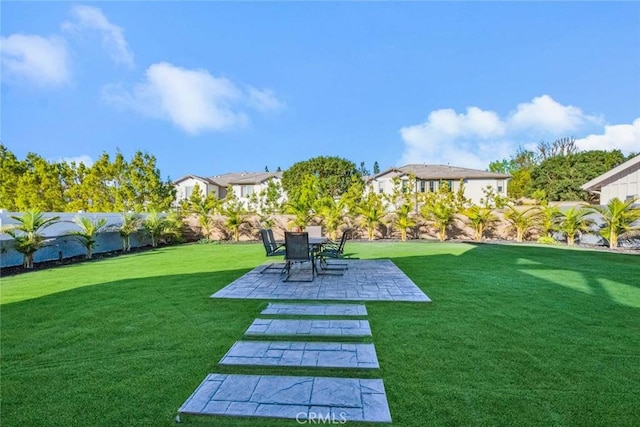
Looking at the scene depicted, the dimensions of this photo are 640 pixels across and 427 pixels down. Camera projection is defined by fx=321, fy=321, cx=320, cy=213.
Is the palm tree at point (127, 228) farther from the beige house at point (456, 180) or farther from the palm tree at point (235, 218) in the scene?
the beige house at point (456, 180)

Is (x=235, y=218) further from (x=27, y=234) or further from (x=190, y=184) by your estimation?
(x=190, y=184)

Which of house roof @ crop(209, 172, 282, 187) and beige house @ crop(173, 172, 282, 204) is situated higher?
house roof @ crop(209, 172, 282, 187)

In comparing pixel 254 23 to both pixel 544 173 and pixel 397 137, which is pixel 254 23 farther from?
pixel 544 173

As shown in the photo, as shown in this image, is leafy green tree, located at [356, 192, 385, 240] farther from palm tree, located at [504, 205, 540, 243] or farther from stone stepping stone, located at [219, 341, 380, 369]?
stone stepping stone, located at [219, 341, 380, 369]

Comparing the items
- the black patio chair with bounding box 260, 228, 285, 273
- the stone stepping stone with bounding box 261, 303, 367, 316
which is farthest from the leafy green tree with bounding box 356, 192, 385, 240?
the stone stepping stone with bounding box 261, 303, 367, 316

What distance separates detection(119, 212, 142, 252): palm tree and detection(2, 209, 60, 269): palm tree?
373 cm

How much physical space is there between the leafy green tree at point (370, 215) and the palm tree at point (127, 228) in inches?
405

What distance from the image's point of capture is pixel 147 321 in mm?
4355

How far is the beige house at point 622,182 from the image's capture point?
1606cm

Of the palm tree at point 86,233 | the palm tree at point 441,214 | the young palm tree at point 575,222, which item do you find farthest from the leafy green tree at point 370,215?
the palm tree at point 86,233

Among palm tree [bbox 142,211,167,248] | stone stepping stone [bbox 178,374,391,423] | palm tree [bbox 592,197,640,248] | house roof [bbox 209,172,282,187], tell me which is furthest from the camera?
house roof [bbox 209,172,282,187]

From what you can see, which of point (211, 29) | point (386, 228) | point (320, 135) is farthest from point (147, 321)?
point (320, 135)

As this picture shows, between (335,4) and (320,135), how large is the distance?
23.9m

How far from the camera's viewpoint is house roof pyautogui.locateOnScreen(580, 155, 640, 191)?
631 inches
